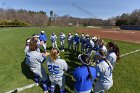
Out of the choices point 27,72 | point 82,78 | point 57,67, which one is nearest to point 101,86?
point 82,78

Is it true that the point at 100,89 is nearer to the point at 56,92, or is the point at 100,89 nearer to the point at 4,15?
the point at 56,92

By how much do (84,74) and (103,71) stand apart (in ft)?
3.91

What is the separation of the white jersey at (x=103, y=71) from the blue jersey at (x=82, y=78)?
0.83 metres

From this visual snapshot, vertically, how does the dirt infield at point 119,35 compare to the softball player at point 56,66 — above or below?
below

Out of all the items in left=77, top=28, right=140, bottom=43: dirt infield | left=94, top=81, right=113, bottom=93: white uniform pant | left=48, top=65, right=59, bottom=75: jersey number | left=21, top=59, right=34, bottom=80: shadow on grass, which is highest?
left=48, top=65, right=59, bottom=75: jersey number

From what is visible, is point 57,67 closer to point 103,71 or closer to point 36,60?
point 36,60

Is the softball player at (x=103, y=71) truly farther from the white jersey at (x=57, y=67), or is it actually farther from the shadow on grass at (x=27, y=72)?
A: the shadow on grass at (x=27, y=72)

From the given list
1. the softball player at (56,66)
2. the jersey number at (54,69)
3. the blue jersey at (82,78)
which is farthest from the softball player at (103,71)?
the jersey number at (54,69)

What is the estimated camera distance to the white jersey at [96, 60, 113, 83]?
778 cm

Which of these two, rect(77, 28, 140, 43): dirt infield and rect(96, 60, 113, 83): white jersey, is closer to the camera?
rect(96, 60, 113, 83): white jersey

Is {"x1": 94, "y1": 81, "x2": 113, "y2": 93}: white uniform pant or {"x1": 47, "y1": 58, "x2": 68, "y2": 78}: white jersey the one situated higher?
{"x1": 47, "y1": 58, "x2": 68, "y2": 78}: white jersey

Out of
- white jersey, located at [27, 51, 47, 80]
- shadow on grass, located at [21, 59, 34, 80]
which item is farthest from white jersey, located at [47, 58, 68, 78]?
shadow on grass, located at [21, 59, 34, 80]

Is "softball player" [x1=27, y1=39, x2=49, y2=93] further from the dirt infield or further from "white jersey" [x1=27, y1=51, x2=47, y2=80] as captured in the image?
the dirt infield

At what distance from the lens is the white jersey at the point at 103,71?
7.78m
